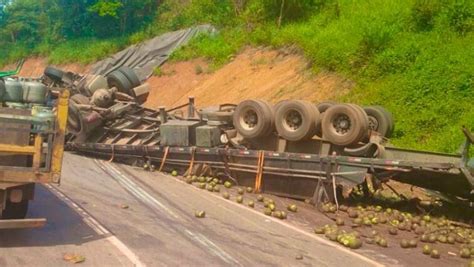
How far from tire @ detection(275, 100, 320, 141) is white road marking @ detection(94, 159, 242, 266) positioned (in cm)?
308

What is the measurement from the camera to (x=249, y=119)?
1326 centimetres

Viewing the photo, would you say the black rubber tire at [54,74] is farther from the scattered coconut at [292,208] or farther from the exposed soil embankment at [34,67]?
the exposed soil embankment at [34,67]

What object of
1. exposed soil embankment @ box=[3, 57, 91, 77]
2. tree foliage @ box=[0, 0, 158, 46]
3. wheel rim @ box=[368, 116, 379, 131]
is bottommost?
wheel rim @ box=[368, 116, 379, 131]

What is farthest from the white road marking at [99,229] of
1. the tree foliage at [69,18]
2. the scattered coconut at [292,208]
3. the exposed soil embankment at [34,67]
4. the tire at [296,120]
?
the exposed soil embankment at [34,67]

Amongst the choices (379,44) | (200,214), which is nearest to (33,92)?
(200,214)

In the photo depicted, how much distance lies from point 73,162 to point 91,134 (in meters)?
1.90

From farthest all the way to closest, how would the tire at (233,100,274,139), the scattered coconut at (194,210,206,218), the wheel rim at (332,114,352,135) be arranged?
the tire at (233,100,274,139), the wheel rim at (332,114,352,135), the scattered coconut at (194,210,206,218)

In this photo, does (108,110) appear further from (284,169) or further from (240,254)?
(240,254)

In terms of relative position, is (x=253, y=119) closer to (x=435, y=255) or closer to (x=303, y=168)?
(x=303, y=168)

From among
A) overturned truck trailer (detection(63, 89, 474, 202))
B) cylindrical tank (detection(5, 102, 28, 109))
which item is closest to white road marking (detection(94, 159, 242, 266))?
overturned truck trailer (detection(63, 89, 474, 202))

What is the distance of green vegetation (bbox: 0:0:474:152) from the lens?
16.6 meters

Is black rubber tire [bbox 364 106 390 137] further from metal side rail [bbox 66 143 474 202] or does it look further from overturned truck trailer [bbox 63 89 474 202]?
metal side rail [bbox 66 143 474 202]

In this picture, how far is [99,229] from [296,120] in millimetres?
5388

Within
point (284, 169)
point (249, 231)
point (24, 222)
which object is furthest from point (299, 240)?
point (24, 222)
